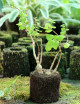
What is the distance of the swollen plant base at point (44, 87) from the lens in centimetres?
355

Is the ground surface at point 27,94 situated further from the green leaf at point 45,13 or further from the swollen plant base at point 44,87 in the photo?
the green leaf at point 45,13

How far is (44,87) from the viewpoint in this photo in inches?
140

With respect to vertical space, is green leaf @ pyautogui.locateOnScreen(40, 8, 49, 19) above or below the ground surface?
above

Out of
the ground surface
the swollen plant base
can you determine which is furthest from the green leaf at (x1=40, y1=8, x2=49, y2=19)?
the swollen plant base

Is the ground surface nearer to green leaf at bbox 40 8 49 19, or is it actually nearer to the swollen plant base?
the swollen plant base

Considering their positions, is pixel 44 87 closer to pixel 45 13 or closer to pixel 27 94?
pixel 27 94

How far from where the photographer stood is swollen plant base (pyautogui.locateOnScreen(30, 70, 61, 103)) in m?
3.55

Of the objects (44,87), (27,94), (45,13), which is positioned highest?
(45,13)

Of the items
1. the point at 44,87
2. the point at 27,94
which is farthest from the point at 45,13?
the point at 44,87

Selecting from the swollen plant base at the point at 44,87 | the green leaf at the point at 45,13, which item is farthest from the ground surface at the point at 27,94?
the green leaf at the point at 45,13

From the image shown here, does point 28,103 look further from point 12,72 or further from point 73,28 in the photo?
point 73,28

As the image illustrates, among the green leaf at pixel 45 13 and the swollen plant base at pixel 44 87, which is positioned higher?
the green leaf at pixel 45 13

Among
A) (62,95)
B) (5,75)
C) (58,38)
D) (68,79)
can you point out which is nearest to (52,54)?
(68,79)

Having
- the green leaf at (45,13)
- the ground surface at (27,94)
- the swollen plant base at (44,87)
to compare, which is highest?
the green leaf at (45,13)
